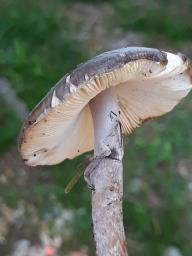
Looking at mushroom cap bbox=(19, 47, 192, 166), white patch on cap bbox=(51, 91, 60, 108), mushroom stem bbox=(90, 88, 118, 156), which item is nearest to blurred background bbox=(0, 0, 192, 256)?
mushroom cap bbox=(19, 47, 192, 166)

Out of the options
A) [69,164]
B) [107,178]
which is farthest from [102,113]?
[69,164]

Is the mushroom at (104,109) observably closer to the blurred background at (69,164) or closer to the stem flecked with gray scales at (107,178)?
the stem flecked with gray scales at (107,178)

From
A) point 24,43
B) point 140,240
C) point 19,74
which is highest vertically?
point 24,43

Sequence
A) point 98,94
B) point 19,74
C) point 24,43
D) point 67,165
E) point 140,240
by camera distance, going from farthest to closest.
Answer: point 24,43, point 19,74, point 67,165, point 140,240, point 98,94

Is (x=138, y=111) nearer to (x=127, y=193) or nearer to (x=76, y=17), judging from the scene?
(x=127, y=193)

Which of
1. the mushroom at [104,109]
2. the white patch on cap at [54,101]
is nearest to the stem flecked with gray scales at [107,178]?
the mushroom at [104,109]

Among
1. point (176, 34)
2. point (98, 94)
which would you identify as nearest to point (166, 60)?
point (98, 94)

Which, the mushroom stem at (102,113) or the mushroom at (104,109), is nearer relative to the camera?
the mushroom at (104,109)
